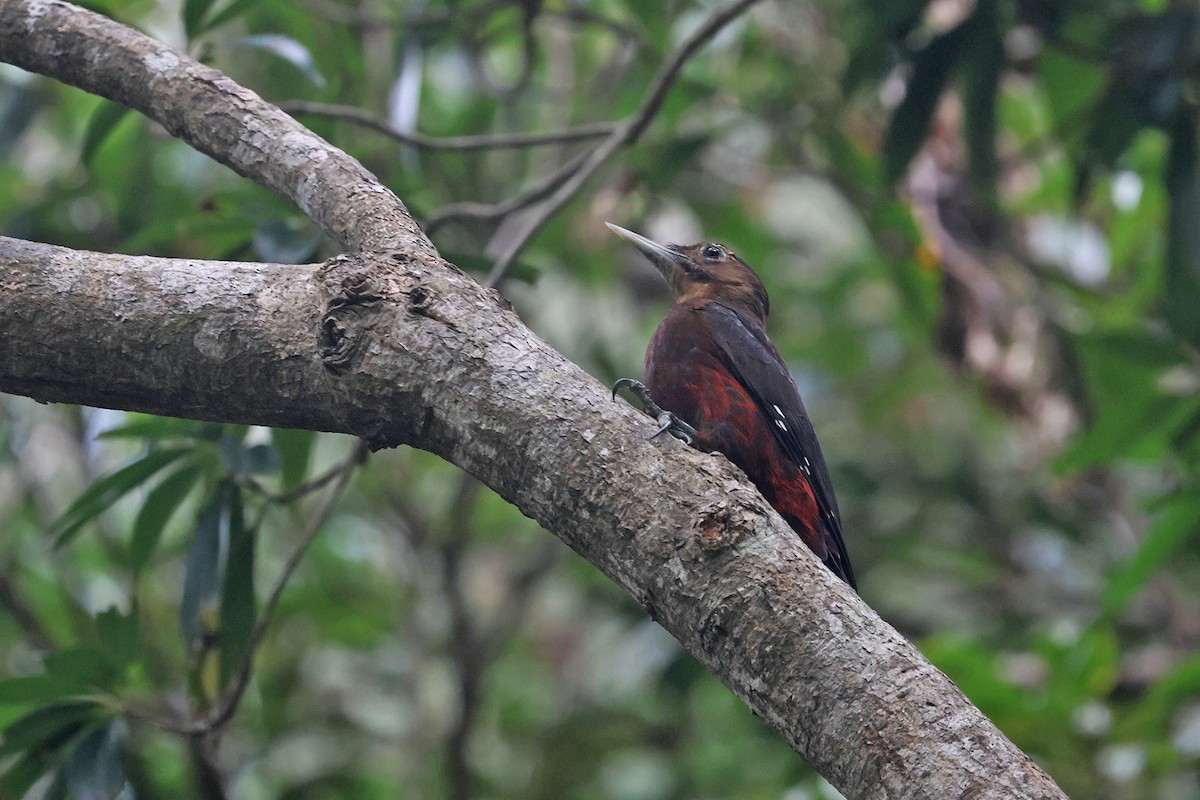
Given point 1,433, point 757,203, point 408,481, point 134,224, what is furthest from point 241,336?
point 757,203

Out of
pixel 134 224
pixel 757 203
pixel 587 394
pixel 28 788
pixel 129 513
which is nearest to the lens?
pixel 587 394

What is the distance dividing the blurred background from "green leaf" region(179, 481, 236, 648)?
0.01 m

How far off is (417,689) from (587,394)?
12.4 feet

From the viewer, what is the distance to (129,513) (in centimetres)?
582

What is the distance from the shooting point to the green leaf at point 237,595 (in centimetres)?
277

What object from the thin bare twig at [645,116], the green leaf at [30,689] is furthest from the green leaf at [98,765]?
the thin bare twig at [645,116]

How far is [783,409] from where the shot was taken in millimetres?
3305

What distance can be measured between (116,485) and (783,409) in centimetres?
178

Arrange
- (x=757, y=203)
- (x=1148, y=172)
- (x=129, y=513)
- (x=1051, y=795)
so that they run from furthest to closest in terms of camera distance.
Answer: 1. (x=757, y=203)
2. (x=129, y=513)
3. (x=1148, y=172)
4. (x=1051, y=795)

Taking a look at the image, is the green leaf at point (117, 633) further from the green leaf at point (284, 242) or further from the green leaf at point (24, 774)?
the green leaf at point (284, 242)

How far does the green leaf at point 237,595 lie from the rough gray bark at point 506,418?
90 cm

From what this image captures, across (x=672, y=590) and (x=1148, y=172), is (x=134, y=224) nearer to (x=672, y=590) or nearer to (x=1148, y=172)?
(x=672, y=590)

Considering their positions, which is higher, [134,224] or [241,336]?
[241,336]

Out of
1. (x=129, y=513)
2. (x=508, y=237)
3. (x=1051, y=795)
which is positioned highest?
(x=1051, y=795)
